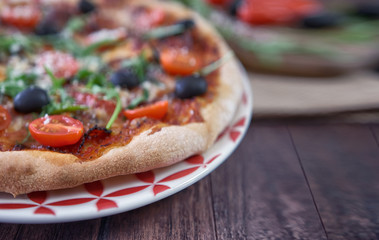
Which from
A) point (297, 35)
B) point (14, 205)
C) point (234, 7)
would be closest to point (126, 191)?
point (14, 205)

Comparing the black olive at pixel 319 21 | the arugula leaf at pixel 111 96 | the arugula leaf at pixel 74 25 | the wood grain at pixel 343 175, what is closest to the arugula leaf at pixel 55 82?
the arugula leaf at pixel 111 96

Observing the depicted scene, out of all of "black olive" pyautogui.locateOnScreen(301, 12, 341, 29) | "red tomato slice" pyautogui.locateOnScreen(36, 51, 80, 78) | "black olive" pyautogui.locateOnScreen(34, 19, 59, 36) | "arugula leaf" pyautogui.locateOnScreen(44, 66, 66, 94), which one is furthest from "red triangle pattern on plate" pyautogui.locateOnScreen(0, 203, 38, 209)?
"black olive" pyautogui.locateOnScreen(301, 12, 341, 29)

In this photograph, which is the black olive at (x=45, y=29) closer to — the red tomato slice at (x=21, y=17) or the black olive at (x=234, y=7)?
the red tomato slice at (x=21, y=17)

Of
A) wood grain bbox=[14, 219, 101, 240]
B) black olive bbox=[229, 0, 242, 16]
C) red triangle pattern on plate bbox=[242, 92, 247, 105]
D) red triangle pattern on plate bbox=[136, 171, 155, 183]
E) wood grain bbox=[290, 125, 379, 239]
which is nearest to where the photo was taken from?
wood grain bbox=[14, 219, 101, 240]

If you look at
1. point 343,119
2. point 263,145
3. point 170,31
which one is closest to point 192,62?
point 170,31

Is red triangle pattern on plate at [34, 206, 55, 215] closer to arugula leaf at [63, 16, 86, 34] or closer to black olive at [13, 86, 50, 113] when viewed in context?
black olive at [13, 86, 50, 113]

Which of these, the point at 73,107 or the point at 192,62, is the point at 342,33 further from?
the point at 73,107
